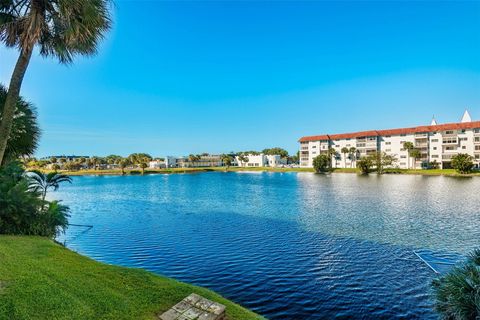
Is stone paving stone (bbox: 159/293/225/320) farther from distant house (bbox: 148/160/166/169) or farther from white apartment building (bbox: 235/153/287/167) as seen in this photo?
distant house (bbox: 148/160/166/169)

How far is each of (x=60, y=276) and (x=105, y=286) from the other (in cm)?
110

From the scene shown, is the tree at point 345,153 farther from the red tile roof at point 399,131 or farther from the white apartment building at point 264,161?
the white apartment building at point 264,161

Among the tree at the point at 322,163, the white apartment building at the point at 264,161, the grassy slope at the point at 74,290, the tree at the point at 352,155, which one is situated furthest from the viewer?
the white apartment building at the point at 264,161

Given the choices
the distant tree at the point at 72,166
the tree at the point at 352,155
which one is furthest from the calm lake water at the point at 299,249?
the distant tree at the point at 72,166

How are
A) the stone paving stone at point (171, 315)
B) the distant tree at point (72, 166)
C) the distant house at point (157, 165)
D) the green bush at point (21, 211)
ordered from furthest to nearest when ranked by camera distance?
the distant house at point (157, 165), the distant tree at point (72, 166), the green bush at point (21, 211), the stone paving stone at point (171, 315)

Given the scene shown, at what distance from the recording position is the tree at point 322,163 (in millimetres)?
103375

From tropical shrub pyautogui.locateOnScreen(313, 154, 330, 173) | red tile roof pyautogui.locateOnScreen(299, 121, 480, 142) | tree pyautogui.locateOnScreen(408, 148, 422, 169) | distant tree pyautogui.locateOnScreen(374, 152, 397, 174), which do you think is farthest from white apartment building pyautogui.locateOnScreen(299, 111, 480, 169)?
tropical shrub pyautogui.locateOnScreen(313, 154, 330, 173)

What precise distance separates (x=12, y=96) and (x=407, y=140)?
109 m

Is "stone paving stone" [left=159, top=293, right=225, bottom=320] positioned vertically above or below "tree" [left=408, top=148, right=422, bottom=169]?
below

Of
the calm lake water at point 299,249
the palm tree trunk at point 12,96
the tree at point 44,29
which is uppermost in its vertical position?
the tree at point 44,29

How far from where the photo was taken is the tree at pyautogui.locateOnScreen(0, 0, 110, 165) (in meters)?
9.67

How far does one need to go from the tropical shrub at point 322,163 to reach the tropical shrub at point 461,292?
3913 inches

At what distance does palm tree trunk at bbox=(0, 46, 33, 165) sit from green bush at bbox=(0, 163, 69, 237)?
1990 millimetres

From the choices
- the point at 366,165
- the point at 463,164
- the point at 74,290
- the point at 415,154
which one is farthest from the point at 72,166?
the point at 463,164
